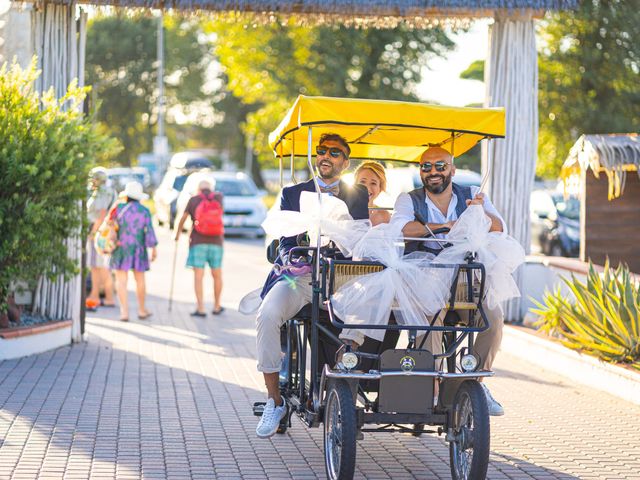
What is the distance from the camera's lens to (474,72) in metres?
27.2

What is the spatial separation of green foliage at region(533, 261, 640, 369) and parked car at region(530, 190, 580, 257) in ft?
42.9

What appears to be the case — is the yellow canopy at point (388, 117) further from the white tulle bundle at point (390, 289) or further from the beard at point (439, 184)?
the white tulle bundle at point (390, 289)

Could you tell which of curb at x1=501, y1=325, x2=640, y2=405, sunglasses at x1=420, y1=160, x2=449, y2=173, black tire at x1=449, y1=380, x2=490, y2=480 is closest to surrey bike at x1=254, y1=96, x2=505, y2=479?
black tire at x1=449, y1=380, x2=490, y2=480

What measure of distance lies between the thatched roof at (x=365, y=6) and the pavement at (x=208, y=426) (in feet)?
11.6

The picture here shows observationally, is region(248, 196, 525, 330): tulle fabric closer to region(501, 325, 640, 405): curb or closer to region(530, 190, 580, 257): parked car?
region(501, 325, 640, 405): curb

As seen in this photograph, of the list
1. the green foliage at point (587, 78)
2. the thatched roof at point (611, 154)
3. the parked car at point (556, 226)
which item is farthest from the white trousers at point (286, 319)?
the green foliage at point (587, 78)

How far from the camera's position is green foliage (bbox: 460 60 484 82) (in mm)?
27172

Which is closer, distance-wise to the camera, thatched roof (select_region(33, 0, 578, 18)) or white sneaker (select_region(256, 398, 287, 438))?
white sneaker (select_region(256, 398, 287, 438))

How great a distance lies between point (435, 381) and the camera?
23.6 feet

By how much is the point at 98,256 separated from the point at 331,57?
22.6 metres

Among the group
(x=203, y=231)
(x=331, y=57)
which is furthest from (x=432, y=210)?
(x=331, y=57)

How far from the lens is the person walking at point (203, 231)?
604 inches

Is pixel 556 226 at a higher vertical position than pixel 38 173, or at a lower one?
lower

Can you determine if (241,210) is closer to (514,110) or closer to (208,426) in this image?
(514,110)
